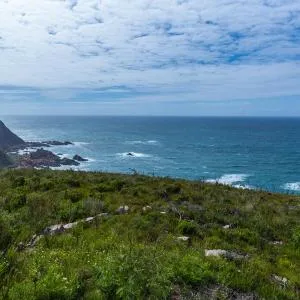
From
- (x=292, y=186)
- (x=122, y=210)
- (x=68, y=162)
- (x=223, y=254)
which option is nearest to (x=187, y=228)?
(x=223, y=254)

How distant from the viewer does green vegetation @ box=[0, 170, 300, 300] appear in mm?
5219

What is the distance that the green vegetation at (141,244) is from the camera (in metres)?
5.22

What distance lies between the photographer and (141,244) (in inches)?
289

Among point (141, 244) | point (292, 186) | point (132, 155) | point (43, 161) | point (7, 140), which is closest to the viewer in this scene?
point (141, 244)

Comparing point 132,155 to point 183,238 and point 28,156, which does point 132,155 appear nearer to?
point 28,156

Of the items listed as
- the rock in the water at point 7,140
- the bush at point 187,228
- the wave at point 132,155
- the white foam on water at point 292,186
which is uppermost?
the bush at point 187,228

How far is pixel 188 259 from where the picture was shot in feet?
21.1

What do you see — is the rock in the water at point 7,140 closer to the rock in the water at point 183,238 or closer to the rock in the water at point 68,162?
the rock in the water at point 68,162

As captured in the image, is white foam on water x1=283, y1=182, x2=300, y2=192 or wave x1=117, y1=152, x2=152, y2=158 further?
wave x1=117, y1=152, x2=152, y2=158

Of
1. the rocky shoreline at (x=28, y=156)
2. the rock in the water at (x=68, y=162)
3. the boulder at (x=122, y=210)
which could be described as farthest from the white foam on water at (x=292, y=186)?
the boulder at (x=122, y=210)

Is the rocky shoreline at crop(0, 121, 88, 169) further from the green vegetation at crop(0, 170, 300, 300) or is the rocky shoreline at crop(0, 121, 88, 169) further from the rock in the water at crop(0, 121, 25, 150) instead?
the green vegetation at crop(0, 170, 300, 300)

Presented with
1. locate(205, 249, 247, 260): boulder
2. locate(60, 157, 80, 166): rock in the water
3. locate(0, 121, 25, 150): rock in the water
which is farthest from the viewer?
locate(0, 121, 25, 150): rock in the water

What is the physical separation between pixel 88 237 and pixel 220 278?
3441mm

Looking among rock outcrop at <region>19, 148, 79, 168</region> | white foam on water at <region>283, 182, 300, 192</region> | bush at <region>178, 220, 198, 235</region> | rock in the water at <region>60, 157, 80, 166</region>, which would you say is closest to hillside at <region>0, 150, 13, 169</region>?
rock outcrop at <region>19, 148, 79, 168</region>
